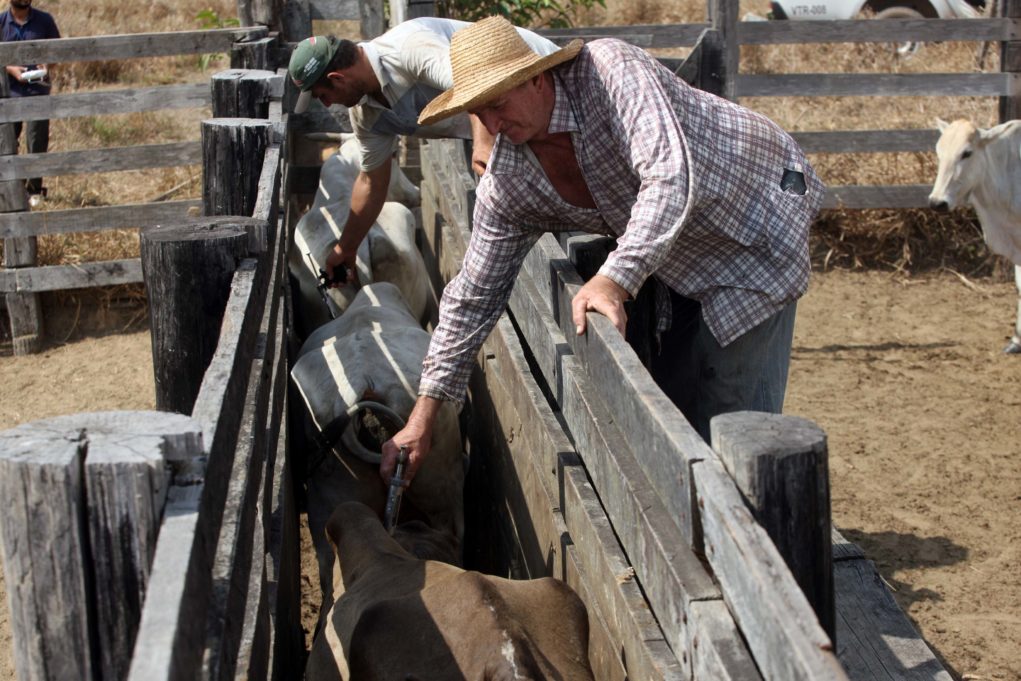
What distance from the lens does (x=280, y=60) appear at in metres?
7.43

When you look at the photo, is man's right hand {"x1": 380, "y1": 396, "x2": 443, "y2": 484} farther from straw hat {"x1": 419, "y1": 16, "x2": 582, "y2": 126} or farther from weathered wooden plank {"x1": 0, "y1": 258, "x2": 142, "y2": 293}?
weathered wooden plank {"x1": 0, "y1": 258, "x2": 142, "y2": 293}

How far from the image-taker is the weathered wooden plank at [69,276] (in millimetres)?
8055

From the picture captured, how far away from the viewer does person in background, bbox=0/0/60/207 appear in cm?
958

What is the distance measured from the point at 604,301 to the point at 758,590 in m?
1.20

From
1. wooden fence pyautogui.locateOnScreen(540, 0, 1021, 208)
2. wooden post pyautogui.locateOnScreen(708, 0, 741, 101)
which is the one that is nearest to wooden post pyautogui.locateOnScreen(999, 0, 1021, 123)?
wooden fence pyautogui.locateOnScreen(540, 0, 1021, 208)

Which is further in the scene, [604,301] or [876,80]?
[876,80]

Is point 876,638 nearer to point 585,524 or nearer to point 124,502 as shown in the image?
point 585,524

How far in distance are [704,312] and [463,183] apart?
2382mm

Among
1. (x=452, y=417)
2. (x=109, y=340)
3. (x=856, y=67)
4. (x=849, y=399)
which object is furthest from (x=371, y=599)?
(x=856, y=67)

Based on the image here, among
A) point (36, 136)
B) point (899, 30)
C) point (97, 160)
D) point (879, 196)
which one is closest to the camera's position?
point (97, 160)

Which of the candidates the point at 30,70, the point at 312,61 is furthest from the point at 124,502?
the point at 30,70

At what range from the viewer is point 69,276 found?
809 centimetres

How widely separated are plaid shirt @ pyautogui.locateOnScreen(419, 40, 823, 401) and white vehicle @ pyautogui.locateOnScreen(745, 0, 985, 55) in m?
12.1

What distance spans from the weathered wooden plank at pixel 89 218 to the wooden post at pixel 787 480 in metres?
6.76
